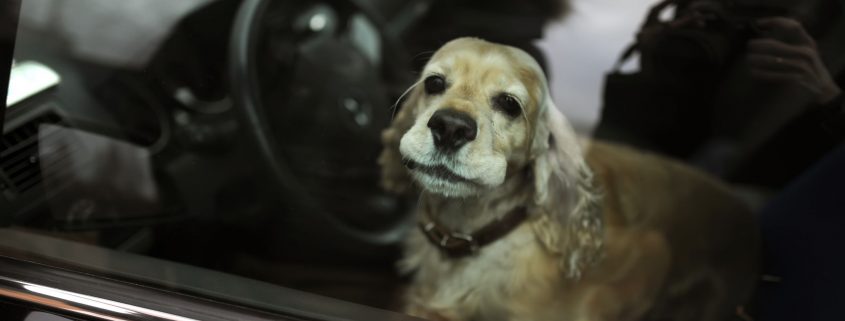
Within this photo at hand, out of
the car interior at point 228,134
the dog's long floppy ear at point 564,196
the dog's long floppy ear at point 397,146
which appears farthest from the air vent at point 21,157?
the dog's long floppy ear at point 564,196

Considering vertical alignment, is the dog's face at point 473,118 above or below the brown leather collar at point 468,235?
above

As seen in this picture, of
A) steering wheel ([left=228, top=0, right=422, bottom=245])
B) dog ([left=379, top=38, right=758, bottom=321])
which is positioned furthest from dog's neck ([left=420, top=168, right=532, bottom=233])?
steering wheel ([left=228, top=0, right=422, bottom=245])

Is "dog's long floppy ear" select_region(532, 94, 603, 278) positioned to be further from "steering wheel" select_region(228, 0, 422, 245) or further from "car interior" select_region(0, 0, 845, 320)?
"steering wheel" select_region(228, 0, 422, 245)

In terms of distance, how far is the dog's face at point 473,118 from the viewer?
28.8 inches

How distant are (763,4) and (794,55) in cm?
8

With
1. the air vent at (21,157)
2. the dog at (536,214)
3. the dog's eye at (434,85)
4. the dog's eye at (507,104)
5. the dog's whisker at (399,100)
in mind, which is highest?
the air vent at (21,157)

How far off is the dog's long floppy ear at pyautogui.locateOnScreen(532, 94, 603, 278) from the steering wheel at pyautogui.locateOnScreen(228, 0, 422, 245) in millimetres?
340

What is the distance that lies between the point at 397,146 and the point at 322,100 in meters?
0.44

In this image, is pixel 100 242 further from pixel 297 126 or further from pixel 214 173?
pixel 297 126

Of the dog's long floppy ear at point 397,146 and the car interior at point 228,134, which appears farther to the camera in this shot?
the car interior at point 228,134

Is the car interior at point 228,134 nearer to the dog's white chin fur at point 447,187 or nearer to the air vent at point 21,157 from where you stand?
the air vent at point 21,157

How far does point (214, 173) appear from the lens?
1265 millimetres

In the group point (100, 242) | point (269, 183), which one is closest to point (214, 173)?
point (269, 183)

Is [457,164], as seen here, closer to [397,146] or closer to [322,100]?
[397,146]
